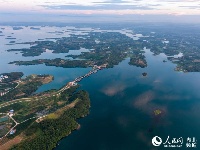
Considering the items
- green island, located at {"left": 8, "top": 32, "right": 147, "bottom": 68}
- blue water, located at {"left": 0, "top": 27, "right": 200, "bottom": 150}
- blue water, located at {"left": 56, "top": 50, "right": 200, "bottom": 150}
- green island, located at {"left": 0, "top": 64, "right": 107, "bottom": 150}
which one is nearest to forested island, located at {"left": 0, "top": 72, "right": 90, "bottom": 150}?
green island, located at {"left": 0, "top": 64, "right": 107, "bottom": 150}

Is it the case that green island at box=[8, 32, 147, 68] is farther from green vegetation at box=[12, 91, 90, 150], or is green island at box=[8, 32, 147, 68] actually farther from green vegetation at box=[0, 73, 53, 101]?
green vegetation at box=[12, 91, 90, 150]

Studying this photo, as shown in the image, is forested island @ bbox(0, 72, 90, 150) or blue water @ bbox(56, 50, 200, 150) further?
blue water @ bbox(56, 50, 200, 150)

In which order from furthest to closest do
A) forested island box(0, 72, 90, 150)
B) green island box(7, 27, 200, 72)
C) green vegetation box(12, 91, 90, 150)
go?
1. green island box(7, 27, 200, 72)
2. forested island box(0, 72, 90, 150)
3. green vegetation box(12, 91, 90, 150)

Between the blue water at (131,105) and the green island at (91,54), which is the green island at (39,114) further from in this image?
the green island at (91,54)

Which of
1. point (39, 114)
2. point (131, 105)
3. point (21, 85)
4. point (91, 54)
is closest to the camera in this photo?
point (39, 114)

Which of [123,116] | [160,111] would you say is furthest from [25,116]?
[160,111]

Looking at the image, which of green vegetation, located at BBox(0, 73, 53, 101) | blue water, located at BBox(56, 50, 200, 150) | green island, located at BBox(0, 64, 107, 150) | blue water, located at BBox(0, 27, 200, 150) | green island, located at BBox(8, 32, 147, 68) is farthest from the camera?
green island, located at BBox(8, 32, 147, 68)

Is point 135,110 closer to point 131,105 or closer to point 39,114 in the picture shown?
point 131,105

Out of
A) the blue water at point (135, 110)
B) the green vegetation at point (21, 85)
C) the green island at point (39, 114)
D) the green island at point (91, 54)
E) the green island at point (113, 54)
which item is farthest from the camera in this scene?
A: the green island at point (91, 54)

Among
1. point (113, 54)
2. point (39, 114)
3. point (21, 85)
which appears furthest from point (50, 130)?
point (113, 54)

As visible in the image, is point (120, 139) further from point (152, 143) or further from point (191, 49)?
point (191, 49)

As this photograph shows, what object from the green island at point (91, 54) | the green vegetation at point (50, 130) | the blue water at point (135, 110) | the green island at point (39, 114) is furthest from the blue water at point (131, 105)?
the green island at point (91, 54)
